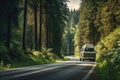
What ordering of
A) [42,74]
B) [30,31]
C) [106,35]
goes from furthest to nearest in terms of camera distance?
1. [30,31]
2. [106,35]
3. [42,74]

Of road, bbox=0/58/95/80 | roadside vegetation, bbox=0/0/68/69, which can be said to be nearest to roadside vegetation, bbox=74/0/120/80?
road, bbox=0/58/95/80

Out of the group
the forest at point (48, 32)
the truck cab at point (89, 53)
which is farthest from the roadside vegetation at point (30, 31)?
the truck cab at point (89, 53)

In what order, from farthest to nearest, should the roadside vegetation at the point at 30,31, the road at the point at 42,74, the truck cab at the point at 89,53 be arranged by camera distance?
the truck cab at the point at 89,53
the roadside vegetation at the point at 30,31
the road at the point at 42,74

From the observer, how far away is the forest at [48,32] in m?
33.3

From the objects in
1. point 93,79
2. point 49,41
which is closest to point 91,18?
point 49,41

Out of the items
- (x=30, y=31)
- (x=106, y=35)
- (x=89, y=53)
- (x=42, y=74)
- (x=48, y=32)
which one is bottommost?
(x=42, y=74)

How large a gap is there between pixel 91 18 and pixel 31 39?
1429 centimetres

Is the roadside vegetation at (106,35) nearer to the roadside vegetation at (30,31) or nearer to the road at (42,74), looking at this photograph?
the road at (42,74)

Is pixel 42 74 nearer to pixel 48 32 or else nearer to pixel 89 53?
pixel 89 53

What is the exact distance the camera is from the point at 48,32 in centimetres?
8031

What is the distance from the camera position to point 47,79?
17984 mm

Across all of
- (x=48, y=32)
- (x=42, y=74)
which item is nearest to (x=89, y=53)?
(x=48, y=32)

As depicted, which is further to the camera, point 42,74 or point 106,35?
point 106,35

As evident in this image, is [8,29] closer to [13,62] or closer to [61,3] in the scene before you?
[13,62]
